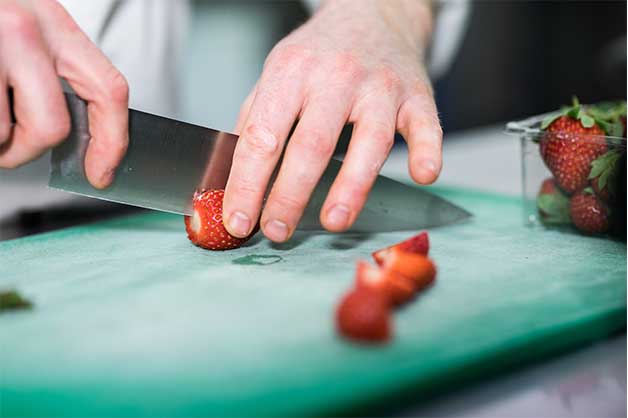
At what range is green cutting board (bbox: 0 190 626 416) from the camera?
598mm

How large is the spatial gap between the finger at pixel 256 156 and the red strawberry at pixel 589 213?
0.44 metres

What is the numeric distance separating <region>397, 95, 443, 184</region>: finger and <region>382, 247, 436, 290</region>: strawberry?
112mm

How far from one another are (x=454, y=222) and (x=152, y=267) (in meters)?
0.50

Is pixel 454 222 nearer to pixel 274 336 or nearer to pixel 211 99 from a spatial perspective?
pixel 274 336

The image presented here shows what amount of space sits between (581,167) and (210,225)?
53 cm

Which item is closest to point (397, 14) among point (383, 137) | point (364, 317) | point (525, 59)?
point (383, 137)

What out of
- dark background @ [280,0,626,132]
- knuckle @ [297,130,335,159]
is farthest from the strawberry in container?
dark background @ [280,0,626,132]

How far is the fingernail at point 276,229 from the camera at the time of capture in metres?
0.89

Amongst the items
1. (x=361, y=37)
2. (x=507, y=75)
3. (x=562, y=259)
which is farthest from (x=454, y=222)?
(x=507, y=75)

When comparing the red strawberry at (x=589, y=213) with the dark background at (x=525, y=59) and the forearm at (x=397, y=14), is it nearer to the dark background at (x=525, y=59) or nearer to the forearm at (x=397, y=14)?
the forearm at (x=397, y=14)

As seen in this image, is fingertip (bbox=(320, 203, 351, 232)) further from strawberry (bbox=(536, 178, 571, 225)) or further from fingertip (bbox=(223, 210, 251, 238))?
strawberry (bbox=(536, 178, 571, 225))

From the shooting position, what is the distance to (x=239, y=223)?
2.91 ft

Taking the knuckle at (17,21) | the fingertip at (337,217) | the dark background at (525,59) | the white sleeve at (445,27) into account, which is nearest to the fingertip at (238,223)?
the fingertip at (337,217)

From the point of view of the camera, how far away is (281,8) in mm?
2205
